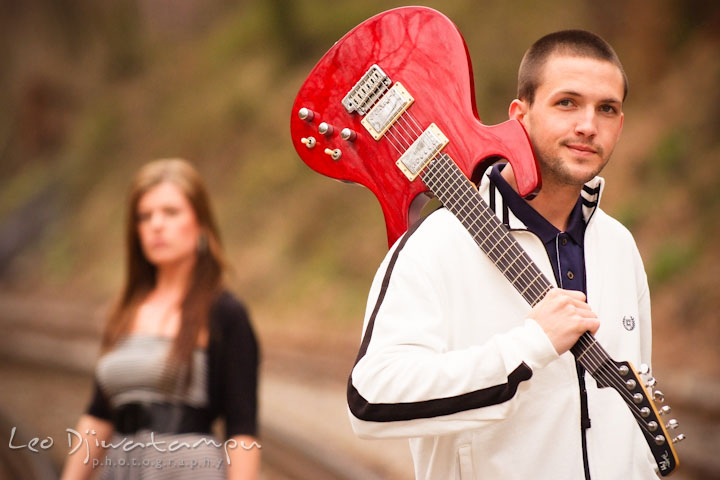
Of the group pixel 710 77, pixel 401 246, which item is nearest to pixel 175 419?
pixel 401 246

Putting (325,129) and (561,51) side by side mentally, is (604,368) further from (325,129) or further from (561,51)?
(325,129)

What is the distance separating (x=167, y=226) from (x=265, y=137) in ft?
48.2

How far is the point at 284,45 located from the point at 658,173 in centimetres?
1076

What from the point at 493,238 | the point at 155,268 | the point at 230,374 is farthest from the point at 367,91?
the point at 155,268

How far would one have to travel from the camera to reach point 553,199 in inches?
87.4

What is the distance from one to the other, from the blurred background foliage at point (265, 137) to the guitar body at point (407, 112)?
20.4ft

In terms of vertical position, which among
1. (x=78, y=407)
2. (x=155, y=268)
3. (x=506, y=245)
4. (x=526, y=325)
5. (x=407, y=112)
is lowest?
(x=526, y=325)

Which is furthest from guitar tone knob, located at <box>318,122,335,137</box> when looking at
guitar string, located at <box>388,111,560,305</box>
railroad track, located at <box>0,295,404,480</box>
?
railroad track, located at <box>0,295,404,480</box>

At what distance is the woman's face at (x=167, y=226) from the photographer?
3311 millimetres

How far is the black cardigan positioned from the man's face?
1399 mm

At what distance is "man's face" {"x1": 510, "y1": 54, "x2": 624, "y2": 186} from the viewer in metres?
2.10

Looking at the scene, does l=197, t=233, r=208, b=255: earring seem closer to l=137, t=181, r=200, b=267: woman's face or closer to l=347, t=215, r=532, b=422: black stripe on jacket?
l=137, t=181, r=200, b=267: woman's face

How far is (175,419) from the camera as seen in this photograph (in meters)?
3.02

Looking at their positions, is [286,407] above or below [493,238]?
above
